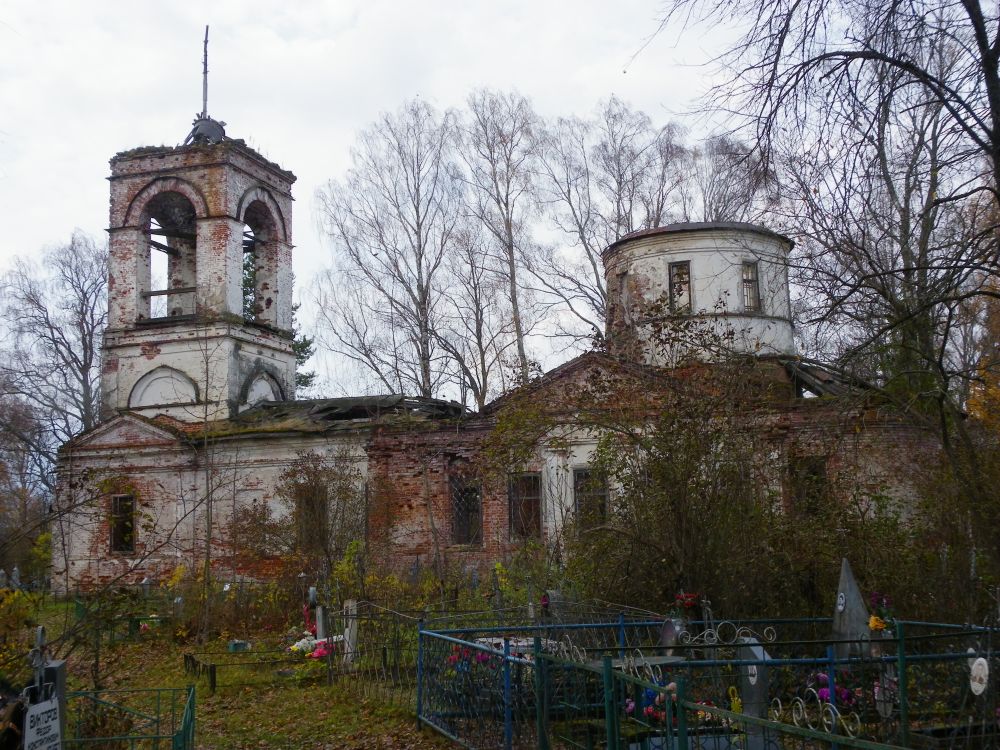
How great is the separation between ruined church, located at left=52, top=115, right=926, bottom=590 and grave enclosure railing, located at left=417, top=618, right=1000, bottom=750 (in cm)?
1257

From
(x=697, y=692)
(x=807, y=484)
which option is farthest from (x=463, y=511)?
(x=697, y=692)

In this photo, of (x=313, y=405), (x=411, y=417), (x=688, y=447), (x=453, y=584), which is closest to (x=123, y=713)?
(x=688, y=447)

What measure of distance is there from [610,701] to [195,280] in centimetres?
2424

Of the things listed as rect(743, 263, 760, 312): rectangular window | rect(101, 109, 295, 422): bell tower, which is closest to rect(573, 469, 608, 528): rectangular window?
rect(743, 263, 760, 312): rectangular window

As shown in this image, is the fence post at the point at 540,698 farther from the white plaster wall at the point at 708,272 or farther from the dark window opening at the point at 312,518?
the white plaster wall at the point at 708,272

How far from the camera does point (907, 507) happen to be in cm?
1862

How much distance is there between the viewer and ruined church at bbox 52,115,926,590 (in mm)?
25547

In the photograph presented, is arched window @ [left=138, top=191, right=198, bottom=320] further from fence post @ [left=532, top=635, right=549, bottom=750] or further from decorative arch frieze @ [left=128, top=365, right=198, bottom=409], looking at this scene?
fence post @ [left=532, top=635, right=549, bottom=750]

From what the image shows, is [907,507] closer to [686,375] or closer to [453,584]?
[686,375]

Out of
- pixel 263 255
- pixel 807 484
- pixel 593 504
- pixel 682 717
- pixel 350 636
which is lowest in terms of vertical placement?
pixel 350 636

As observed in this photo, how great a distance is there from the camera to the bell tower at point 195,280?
28047 mm

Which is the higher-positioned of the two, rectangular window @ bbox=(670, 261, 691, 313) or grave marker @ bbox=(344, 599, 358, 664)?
rectangular window @ bbox=(670, 261, 691, 313)

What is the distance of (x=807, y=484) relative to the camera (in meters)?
15.9

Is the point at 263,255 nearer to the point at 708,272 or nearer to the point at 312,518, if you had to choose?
the point at 312,518
